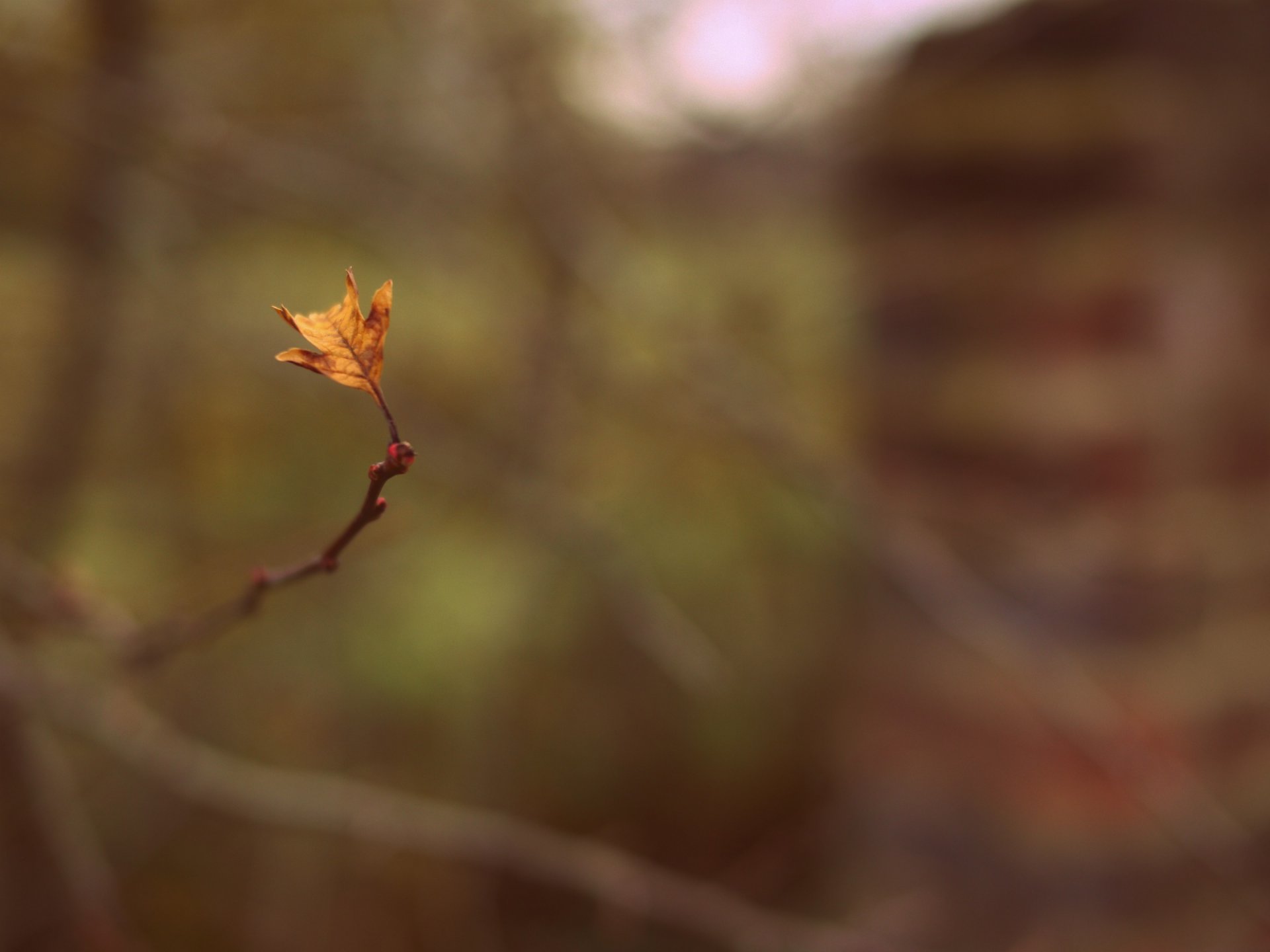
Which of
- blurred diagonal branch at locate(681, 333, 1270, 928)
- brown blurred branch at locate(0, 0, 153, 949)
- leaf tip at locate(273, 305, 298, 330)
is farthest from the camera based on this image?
brown blurred branch at locate(0, 0, 153, 949)

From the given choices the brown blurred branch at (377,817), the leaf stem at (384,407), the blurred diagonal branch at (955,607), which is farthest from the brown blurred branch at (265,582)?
the blurred diagonal branch at (955,607)

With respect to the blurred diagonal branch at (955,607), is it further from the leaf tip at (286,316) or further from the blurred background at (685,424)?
the leaf tip at (286,316)

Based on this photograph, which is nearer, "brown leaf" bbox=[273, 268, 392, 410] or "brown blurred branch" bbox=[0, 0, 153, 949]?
"brown leaf" bbox=[273, 268, 392, 410]

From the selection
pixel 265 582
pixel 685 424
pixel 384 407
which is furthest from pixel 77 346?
pixel 384 407

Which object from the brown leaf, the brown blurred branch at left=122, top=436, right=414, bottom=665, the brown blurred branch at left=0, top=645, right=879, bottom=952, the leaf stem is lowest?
the brown blurred branch at left=0, top=645, right=879, bottom=952

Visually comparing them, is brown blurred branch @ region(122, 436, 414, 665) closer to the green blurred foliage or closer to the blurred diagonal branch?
the green blurred foliage

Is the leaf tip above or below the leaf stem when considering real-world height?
above

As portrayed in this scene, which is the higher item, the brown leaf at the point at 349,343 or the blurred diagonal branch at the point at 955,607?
the brown leaf at the point at 349,343

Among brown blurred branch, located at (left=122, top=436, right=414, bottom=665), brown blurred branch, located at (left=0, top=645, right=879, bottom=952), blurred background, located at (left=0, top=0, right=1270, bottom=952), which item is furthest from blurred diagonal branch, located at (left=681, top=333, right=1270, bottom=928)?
brown blurred branch, located at (left=122, top=436, right=414, bottom=665)
